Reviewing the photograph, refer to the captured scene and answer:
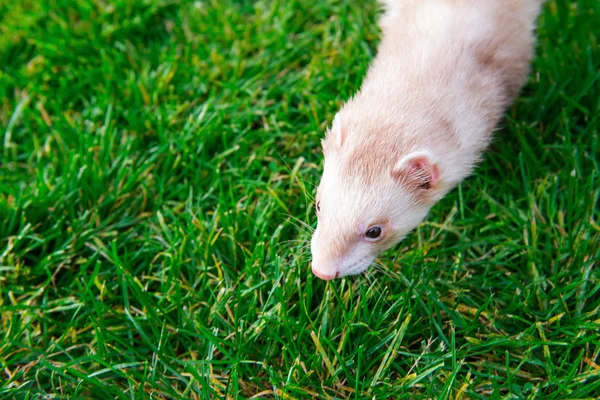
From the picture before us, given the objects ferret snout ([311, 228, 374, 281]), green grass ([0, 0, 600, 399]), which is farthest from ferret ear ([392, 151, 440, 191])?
green grass ([0, 0, 600, 399])

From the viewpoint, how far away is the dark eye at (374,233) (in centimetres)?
293

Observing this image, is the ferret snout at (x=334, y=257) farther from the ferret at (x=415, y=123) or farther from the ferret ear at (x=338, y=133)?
the ferret ear at (x=338, y=133)

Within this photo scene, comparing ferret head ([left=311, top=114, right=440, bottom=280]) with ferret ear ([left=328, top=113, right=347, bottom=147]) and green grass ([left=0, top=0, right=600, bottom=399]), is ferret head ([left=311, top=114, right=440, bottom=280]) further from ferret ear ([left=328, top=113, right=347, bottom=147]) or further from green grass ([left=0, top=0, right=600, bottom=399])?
green grass ([left=0, top=0, right=600, bottom=399])

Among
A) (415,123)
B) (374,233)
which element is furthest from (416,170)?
(374,233)

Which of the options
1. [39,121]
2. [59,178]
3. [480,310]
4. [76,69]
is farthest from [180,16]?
[480,310]

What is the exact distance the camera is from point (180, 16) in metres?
4.80

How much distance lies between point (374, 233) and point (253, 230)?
866 mm

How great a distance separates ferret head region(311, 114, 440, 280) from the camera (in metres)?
2.86

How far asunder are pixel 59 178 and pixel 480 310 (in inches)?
106

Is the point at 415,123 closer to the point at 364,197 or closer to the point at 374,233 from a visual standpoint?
the point at 364,197

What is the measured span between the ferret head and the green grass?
303mm

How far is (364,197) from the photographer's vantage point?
9.38 ft

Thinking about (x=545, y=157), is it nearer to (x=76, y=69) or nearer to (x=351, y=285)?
(x=351, y=285)

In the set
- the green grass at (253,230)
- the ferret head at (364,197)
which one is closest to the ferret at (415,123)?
the ferret head at (364,197)
